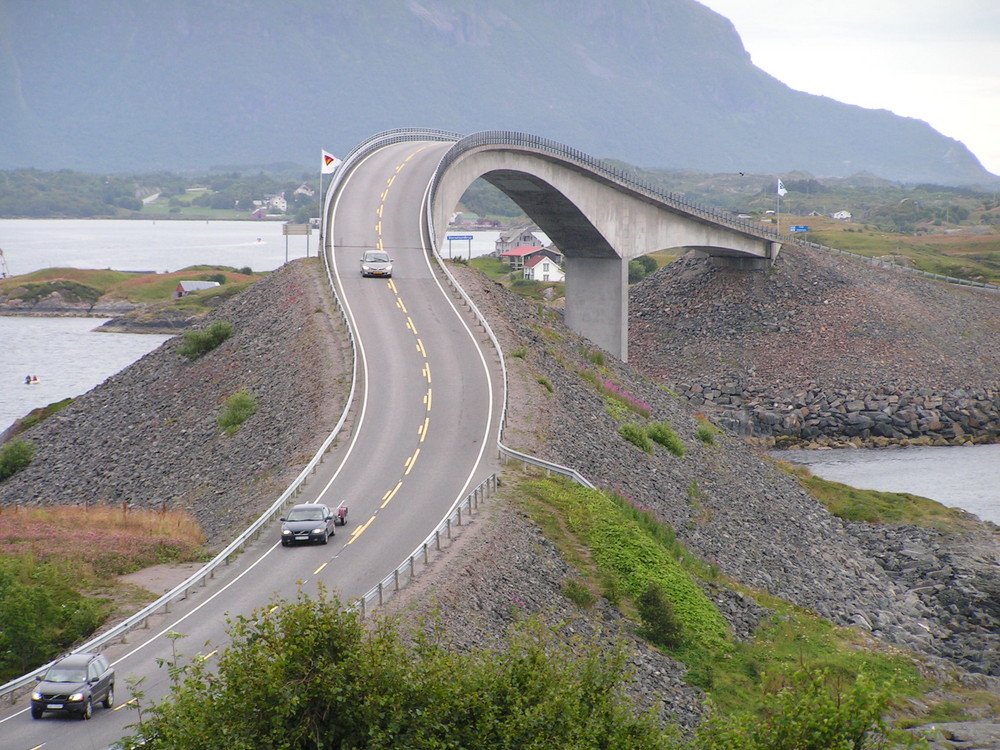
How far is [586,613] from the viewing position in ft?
103

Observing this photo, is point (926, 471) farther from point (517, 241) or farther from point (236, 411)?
point (517, 241)

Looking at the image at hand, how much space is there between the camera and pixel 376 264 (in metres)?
61.0

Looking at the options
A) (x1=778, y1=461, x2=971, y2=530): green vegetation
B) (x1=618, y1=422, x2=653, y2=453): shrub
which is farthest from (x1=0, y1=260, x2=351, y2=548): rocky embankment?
(x1=778, y1=461, x2=971, y2=530): green vegetation

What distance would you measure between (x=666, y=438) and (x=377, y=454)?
1732 cm

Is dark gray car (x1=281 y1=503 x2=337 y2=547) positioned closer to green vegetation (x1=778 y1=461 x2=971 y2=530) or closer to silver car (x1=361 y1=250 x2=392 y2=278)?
silver car (x1=361 y1=250 x2=392 y2=278)

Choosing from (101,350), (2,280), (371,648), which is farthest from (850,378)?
(2,280)

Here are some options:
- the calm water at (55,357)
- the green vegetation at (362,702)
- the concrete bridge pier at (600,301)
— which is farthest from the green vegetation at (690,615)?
the calm water at (55,357)

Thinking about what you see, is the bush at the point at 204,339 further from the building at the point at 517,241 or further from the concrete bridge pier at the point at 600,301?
the building at the point at 517,241

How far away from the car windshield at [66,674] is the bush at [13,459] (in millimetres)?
33461

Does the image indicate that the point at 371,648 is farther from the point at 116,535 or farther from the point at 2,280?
the point at 2,280

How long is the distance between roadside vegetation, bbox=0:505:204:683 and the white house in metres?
110

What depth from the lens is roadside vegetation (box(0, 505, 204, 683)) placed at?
25.6m

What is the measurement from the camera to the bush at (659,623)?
31781 mm

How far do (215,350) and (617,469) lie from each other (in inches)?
958
